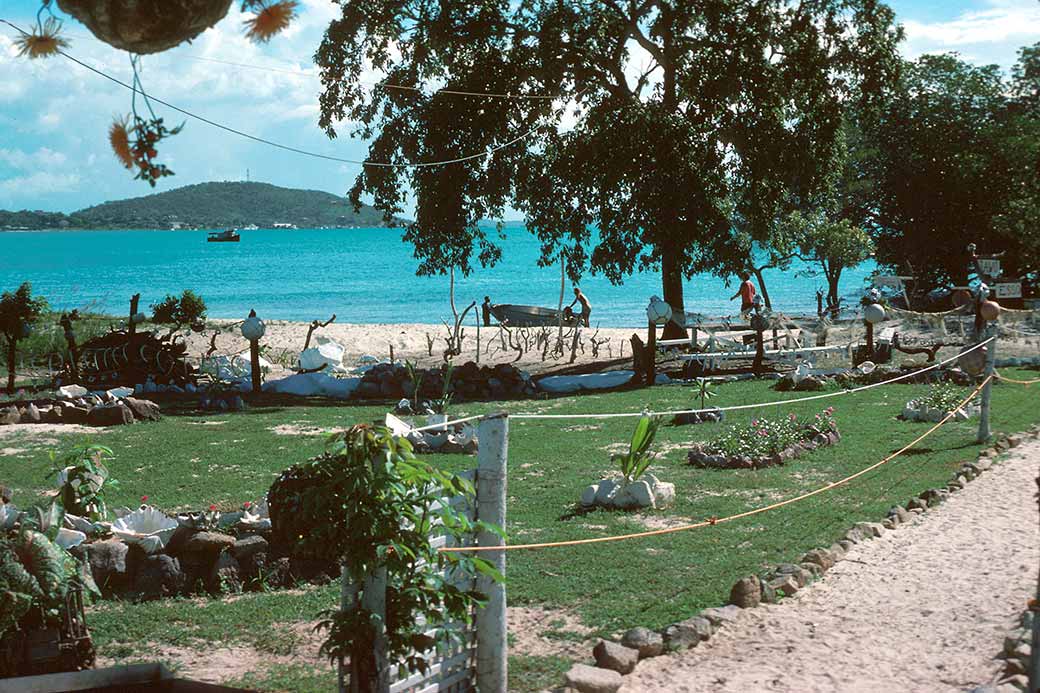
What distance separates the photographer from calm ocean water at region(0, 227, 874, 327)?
64.3 metres

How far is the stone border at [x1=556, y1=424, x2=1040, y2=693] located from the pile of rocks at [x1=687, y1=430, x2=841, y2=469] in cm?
189

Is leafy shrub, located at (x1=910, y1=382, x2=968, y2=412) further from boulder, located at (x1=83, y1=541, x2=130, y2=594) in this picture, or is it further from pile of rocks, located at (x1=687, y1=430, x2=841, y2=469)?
boulder, located at (x1=83, y1=541, x2=130, y2=594)

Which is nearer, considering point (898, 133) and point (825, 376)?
point (825, 376)

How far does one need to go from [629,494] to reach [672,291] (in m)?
14.7

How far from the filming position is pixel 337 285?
86.9m

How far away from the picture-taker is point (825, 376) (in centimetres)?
1741

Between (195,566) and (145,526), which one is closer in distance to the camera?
(195,566)

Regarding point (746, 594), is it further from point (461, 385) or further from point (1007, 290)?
point (461, 385)

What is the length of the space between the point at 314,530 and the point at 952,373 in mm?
14249

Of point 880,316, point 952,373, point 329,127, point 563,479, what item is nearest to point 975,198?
point 880,316

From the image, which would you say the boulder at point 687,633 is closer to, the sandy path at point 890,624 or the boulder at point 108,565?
the sandy path at point 890,624

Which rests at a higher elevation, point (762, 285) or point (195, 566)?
point (762, 285)

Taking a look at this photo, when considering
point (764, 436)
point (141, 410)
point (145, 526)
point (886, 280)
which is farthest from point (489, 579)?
point (886, 280)

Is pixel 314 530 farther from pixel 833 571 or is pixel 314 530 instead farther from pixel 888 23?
pixel 888 23
